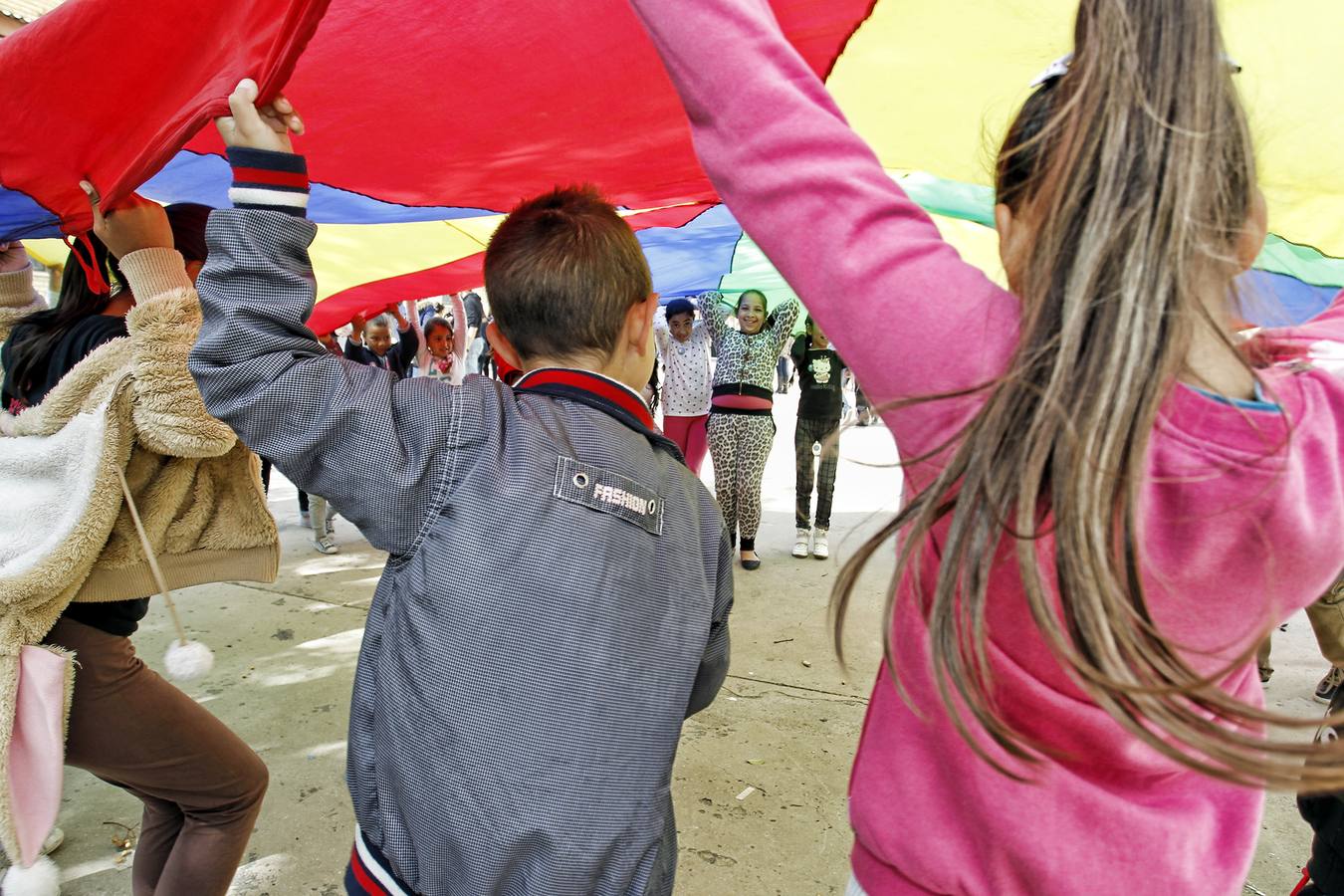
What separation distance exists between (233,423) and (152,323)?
0.59 m

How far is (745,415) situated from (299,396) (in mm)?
4445

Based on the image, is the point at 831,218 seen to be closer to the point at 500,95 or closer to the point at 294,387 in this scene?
the point at 294,387

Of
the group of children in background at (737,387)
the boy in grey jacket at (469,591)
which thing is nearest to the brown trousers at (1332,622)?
the boy in grey jacket at (469,591)

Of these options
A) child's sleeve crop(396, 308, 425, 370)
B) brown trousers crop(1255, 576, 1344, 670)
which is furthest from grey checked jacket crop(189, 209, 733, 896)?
child's sleeve crop(396, 308, 425, 370)

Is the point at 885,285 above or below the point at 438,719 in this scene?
above

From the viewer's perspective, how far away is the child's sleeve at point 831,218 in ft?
2.11

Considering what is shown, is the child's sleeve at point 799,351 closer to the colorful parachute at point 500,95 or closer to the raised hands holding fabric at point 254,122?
the colorful parachute at point 500,95

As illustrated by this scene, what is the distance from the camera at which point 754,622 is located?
4.32m

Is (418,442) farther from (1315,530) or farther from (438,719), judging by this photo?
(1315,530)

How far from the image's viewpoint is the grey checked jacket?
1.00 metres

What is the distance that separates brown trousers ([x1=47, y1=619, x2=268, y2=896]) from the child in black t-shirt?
4.24 meters

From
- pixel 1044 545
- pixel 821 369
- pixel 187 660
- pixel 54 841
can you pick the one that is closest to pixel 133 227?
pixel 187 660

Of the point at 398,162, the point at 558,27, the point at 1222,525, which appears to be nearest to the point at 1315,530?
the point at 1222,525

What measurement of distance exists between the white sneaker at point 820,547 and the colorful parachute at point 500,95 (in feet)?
10.5
